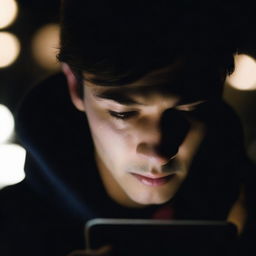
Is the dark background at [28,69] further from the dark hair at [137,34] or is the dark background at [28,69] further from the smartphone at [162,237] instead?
the smartphone at [162,237]

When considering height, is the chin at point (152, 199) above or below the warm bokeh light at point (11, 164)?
below

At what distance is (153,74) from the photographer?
2.69 feet

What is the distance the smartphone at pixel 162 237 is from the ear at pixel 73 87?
13.3 inches

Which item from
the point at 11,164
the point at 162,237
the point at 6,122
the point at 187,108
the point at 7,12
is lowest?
the point at 162,237

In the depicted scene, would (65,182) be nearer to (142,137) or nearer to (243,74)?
(142,137)

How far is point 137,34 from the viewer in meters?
0.78

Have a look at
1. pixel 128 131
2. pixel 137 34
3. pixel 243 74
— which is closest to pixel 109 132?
pixel 128 131

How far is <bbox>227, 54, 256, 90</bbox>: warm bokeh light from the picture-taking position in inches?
38.1

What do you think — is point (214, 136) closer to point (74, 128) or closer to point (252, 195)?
point (252, 195)

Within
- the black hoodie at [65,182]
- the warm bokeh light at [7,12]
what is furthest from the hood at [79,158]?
the warm bokeh light at [7,12]

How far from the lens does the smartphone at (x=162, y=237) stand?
3.17 feet

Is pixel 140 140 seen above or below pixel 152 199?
above

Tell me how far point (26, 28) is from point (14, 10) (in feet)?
0.20

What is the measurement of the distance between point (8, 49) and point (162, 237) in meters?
0.70
